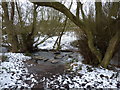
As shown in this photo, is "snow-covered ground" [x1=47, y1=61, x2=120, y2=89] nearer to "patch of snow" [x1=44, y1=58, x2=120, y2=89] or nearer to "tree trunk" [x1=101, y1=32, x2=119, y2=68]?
"patch of snow" [x1=44, y1=58, x2=120, y2=89]

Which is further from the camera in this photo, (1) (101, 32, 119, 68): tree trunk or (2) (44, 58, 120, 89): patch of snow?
(1) (101, 32, 119, 68): tree trunk

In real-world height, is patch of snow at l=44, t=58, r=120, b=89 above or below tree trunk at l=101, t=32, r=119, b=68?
below

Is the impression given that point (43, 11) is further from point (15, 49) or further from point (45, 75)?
point (45, 75)

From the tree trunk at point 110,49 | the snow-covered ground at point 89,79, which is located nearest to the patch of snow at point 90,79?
the snow-covered ground at point 89,79

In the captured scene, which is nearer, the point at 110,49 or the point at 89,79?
the point at 89,79

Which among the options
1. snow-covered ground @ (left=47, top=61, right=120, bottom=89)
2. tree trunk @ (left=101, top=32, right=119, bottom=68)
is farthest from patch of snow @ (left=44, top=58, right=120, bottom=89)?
tree trunk @ (left=101, top=32, right=119, bottom=68)

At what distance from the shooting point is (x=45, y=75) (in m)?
4.30

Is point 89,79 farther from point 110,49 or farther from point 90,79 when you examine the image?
point 110,49

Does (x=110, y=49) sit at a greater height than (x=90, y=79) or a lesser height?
greater

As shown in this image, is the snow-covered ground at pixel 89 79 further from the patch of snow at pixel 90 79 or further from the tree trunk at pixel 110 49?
the tree trunk at pixel 110 49

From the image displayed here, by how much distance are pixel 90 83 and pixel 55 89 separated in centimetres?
81

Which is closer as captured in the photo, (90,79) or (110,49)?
(90,79)

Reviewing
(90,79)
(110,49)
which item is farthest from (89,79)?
(110,49)

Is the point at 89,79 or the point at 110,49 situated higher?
the point at 110,49
